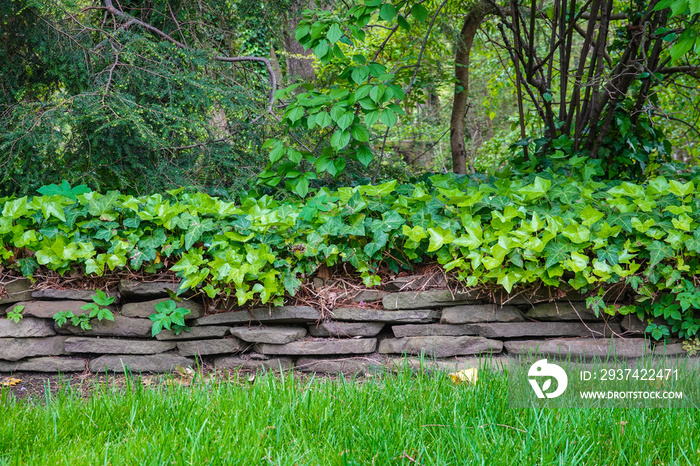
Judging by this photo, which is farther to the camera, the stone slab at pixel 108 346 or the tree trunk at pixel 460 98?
the tree trunk at pixel 460 98

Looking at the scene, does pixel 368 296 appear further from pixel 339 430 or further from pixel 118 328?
pixel 118 328

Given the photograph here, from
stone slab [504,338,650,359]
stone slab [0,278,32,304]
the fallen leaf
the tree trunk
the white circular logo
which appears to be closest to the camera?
the white circular logo

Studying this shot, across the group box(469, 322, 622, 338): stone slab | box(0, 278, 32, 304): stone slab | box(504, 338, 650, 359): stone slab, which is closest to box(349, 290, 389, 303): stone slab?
box(469, 322, 622, 338): stone slab

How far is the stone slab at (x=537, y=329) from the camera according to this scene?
257 centimetres

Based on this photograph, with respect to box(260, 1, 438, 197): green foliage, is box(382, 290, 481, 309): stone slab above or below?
below

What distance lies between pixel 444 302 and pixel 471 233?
1.32 feet

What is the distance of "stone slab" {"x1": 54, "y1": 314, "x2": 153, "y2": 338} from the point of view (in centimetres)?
266

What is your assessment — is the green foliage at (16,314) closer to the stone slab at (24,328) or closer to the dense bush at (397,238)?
the stone slab at (24,328)

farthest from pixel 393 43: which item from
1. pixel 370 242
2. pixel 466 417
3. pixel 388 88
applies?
pixel 466 417

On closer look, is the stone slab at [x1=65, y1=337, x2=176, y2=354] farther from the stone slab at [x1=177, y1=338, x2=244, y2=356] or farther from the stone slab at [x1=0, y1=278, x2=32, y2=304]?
the stone slab at [x1=0, y1=278, x2=32, y2=304]

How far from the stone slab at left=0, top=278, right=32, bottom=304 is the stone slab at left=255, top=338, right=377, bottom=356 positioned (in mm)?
1322

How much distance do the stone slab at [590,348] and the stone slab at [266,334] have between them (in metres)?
1.17

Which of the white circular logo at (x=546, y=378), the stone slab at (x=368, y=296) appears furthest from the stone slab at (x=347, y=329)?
the white circular logo at (x=546, y=378)

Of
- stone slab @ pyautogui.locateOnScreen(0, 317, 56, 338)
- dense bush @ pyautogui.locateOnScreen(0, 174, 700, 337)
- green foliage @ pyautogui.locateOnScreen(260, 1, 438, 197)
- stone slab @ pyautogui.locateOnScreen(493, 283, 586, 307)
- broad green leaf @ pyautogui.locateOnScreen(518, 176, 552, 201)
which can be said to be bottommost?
stone slab @ pyautogui.locateOnScreen(0, 317, 56, 338)
